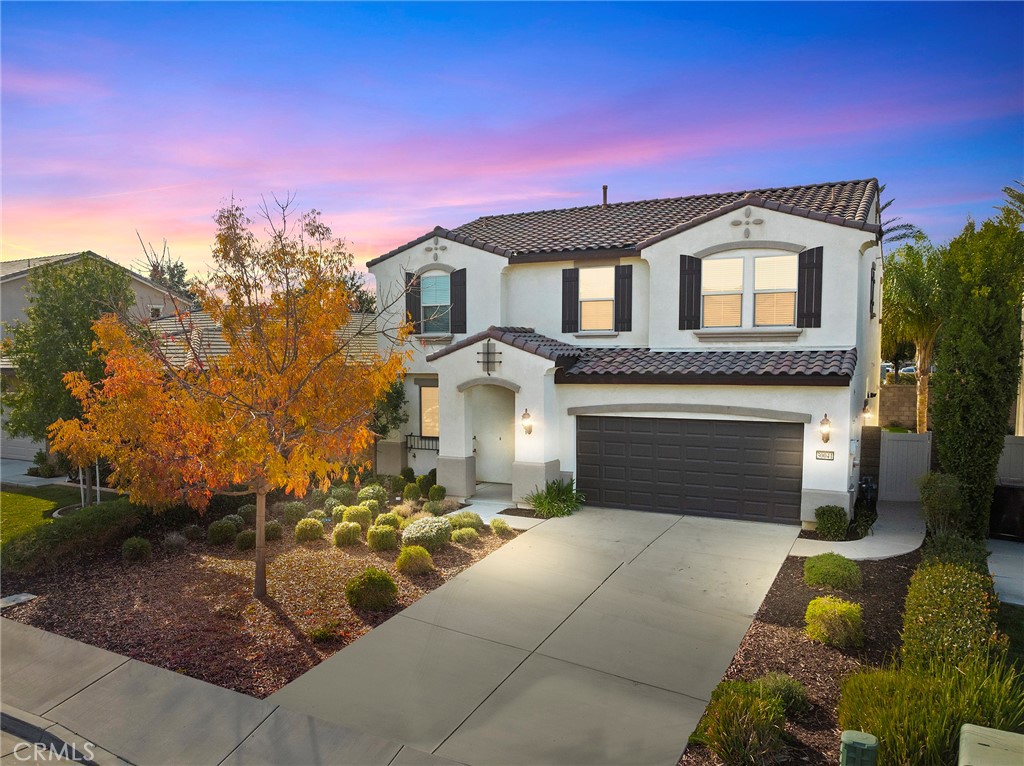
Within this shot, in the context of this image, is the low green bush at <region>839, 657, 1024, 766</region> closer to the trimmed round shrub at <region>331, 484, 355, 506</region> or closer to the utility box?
the utility box

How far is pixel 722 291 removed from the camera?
15.4 meters

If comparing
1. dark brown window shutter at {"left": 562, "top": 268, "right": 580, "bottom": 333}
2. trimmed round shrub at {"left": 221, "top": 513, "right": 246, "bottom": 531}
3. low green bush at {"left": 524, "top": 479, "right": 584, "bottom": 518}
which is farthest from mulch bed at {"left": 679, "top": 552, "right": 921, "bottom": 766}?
trimmed round shrub at {"left": 221, "top": 513, "right": 246, "bottom": 531}

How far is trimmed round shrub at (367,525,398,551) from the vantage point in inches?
465

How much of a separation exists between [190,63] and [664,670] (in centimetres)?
1175

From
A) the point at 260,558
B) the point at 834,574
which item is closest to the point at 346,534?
the point at 260,558

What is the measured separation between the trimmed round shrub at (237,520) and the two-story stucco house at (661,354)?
5.02 meters

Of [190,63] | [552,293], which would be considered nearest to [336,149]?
[190,63]

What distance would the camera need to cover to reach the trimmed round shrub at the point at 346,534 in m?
12.2

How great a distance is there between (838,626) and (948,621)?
1222 millimetres

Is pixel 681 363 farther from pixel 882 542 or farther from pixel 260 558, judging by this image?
pixel 260 558

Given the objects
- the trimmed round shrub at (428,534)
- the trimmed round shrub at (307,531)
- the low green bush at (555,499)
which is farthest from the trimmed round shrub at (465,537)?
the trimmed round shrub at (307,531)

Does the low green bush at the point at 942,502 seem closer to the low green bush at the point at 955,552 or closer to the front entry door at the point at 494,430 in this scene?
the low green bush at the point at 955,552

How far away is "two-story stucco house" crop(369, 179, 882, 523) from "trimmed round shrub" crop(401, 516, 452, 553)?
3588 mm

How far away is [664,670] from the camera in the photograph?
755 cm
